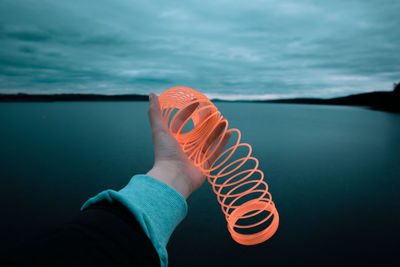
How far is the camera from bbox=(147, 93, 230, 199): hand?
208cm

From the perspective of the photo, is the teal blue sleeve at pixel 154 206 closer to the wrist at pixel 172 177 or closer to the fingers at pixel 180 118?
the wrist at pixel 172 177

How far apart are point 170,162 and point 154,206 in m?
0.81

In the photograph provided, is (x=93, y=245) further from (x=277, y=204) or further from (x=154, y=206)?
(x=277, y=204)

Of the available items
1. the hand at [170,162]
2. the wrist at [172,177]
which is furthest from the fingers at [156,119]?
the wrist at [172,177]

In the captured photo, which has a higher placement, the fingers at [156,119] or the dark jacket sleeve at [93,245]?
the fingers at [156,119]

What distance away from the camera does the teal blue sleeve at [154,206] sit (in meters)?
1.21

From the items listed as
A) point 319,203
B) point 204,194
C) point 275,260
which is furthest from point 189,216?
point 319,203

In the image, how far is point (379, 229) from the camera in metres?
5.77

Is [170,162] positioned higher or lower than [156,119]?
lower

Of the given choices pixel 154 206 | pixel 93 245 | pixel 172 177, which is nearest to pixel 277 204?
pixel 172 177

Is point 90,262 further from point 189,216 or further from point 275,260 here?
point 189,216

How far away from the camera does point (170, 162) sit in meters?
2.27

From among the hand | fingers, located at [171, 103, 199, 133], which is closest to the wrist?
the hand

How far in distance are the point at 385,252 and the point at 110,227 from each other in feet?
20.6
